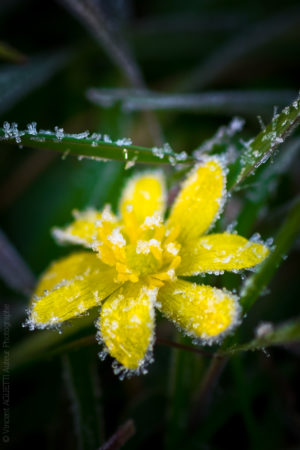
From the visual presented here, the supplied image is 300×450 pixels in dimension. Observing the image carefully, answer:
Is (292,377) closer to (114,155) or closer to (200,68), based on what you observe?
(114,155)

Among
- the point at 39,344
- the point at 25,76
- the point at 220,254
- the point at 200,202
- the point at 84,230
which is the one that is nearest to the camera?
the point at 220,254

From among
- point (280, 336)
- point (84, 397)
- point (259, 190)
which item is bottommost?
point (280, 336)

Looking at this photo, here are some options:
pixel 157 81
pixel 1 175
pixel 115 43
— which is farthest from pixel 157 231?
pixel 157 81

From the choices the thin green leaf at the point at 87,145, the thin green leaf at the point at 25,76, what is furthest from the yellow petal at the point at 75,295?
the thin green leaf at the point at 25,76

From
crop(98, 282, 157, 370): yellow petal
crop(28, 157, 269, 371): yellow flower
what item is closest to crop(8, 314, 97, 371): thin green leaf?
crop(28, 157, 269, 371): yellow flower

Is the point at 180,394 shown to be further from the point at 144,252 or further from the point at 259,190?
the point at 259,190

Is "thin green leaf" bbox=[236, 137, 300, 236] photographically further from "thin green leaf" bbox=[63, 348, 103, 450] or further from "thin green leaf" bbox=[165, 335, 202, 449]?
"thin green leaf" bbox=[63, 348, 103, 450]

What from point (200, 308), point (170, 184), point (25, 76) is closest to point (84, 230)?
point (170, 184)
